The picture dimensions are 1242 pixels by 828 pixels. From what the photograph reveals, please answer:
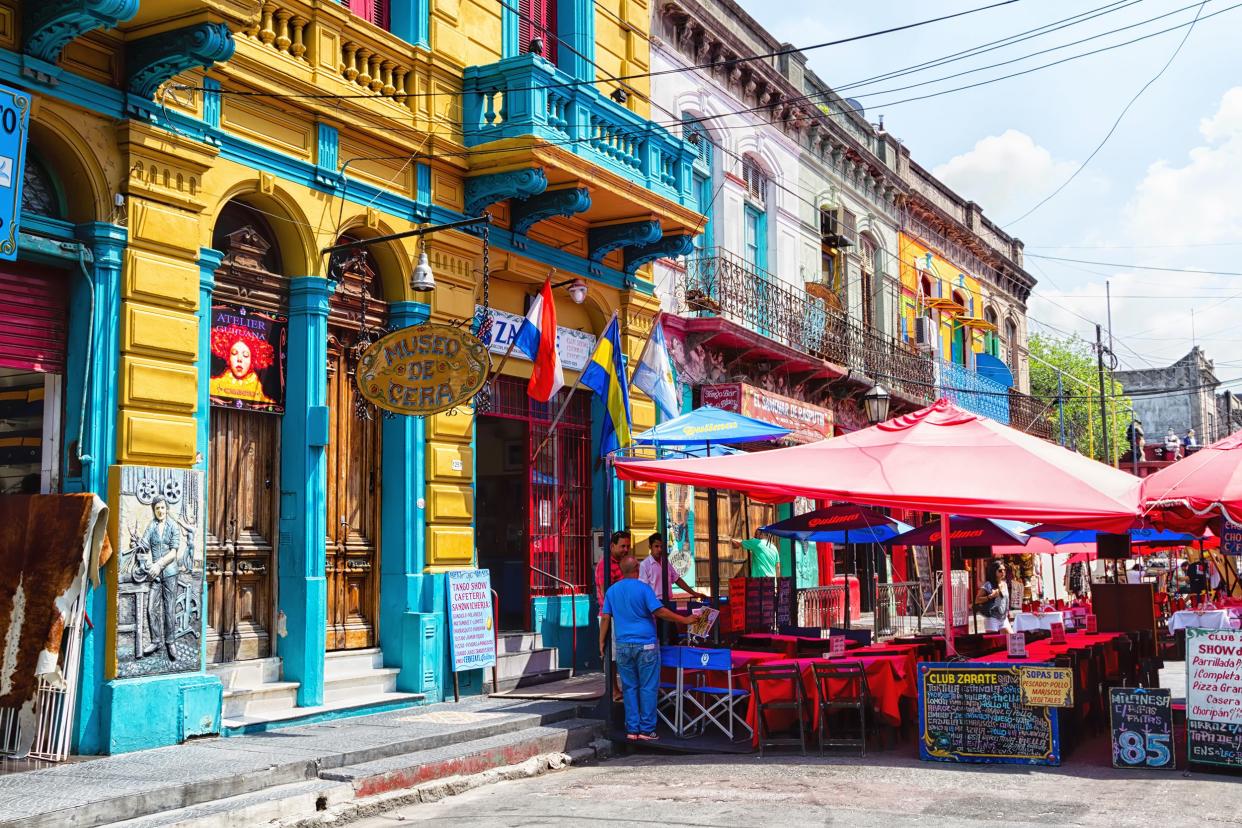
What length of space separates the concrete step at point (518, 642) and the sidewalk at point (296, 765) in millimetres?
2252

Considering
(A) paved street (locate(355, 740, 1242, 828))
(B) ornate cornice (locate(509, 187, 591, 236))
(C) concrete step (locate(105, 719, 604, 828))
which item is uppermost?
(B) ornate cornice (locate(509, 187, 591, 236))

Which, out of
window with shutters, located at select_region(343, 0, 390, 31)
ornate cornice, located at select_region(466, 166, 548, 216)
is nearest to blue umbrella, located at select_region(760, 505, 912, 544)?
ornate cornice, located at select_region(466, 166, 548, 216)

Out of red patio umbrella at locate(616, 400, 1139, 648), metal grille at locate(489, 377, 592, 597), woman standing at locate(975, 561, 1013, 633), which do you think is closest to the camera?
red patio umbrella at locate(616, 400, 1139, 648)

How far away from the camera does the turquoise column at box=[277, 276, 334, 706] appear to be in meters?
11.2

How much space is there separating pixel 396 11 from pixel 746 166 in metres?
9.00

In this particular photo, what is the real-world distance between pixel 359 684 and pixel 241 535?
1907mm

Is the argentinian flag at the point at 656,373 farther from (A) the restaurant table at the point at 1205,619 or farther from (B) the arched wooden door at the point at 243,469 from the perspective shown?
(A) the restaurant table at the point at 1205,619

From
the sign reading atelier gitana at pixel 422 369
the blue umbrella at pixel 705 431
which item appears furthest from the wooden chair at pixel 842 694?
the sign reading atelier gitana at pixel 422 369

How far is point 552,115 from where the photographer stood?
13680 mm

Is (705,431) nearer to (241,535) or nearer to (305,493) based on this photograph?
(305,493)

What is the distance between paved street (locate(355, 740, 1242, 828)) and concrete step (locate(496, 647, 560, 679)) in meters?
3.62

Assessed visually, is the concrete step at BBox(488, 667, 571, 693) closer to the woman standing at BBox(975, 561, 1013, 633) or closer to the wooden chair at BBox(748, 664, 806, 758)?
the wooden chair at BBox(748, 664, 806, 758)

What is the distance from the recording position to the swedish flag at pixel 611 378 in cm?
1388

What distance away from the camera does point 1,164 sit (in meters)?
8.51
